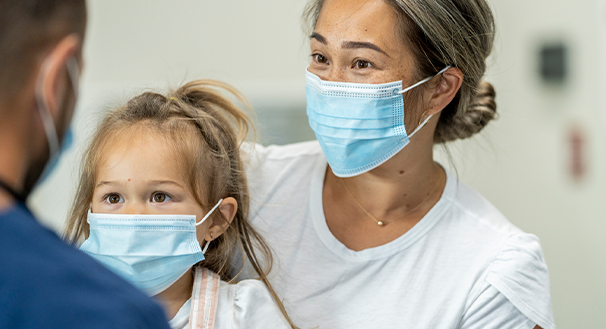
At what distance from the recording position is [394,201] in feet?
4.66

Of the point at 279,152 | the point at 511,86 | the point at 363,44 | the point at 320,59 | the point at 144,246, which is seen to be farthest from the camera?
the point at 511,86

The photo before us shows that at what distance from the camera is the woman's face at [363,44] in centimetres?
123

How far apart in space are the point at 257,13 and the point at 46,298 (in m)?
2.39

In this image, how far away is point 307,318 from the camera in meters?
1.27

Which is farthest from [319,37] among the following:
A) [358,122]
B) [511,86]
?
[511,86]

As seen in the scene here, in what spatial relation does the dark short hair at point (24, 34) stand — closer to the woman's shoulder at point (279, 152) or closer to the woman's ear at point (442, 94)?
the woman's shoulder at point (279, 152)

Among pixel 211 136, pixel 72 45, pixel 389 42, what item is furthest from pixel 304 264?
pixel 72 45

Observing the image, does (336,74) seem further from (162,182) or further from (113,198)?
(113,198)

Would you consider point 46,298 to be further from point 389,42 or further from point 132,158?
point 389,42

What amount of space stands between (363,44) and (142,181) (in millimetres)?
577

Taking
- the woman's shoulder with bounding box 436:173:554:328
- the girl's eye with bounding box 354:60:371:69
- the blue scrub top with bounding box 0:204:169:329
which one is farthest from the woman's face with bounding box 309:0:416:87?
the blue scrub top with bounding box 0:204:169:329

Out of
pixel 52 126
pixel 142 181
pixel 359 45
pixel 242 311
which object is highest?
pixel 52 126

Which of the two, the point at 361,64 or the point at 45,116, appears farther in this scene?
the point at 361,64

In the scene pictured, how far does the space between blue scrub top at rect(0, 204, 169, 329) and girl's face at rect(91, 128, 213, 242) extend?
1.96 ft
